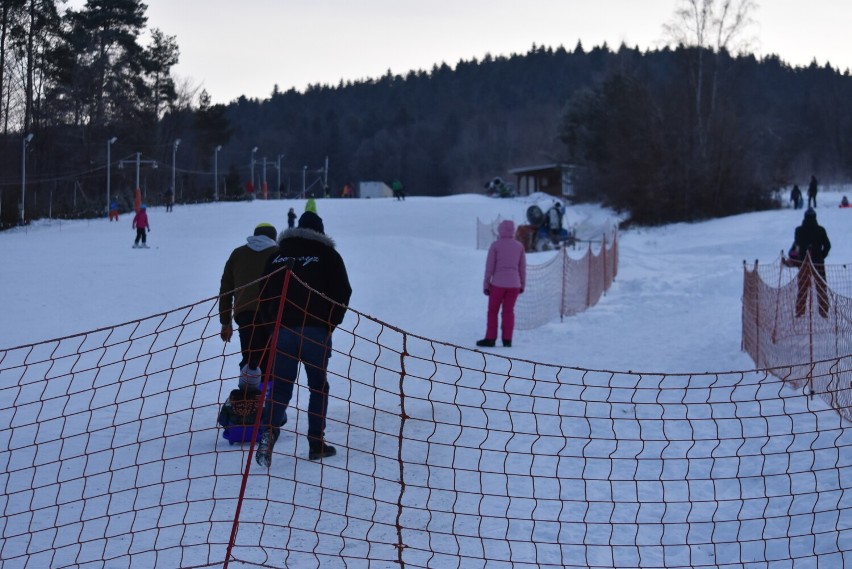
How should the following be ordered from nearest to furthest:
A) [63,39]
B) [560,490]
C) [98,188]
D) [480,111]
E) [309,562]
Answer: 1. [309,562]
2. [560,490]
3. [63,39]
4. [98,188]
5. [480,111]

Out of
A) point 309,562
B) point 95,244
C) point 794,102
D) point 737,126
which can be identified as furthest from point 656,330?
point 794,102

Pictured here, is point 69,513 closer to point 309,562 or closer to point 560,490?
point 309,562

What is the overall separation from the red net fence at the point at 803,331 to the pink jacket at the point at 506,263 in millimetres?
2810

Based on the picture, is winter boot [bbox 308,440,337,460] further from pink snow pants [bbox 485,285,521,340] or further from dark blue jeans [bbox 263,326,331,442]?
pink snow pants [bbox 485,285,521,340]

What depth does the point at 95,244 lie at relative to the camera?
1094 inches

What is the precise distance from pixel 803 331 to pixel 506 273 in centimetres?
350

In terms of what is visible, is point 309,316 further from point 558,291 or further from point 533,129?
point 533,129

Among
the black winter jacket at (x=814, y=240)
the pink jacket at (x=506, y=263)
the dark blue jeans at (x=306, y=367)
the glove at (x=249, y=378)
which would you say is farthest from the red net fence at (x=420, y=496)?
the black winter jacket at (x=814, y=240)

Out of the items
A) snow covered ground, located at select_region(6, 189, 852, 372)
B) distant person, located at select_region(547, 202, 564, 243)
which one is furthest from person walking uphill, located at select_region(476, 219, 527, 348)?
distant person, located at select_region(547, 202, 564, 243)

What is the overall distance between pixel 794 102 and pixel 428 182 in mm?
46636

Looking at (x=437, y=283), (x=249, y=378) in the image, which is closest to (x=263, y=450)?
(x=249, y=378)

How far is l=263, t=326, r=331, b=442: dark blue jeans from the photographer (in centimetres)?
612

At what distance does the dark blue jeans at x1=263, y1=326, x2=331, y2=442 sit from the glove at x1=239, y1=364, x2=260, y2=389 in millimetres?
224

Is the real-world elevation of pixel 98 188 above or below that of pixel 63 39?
below
